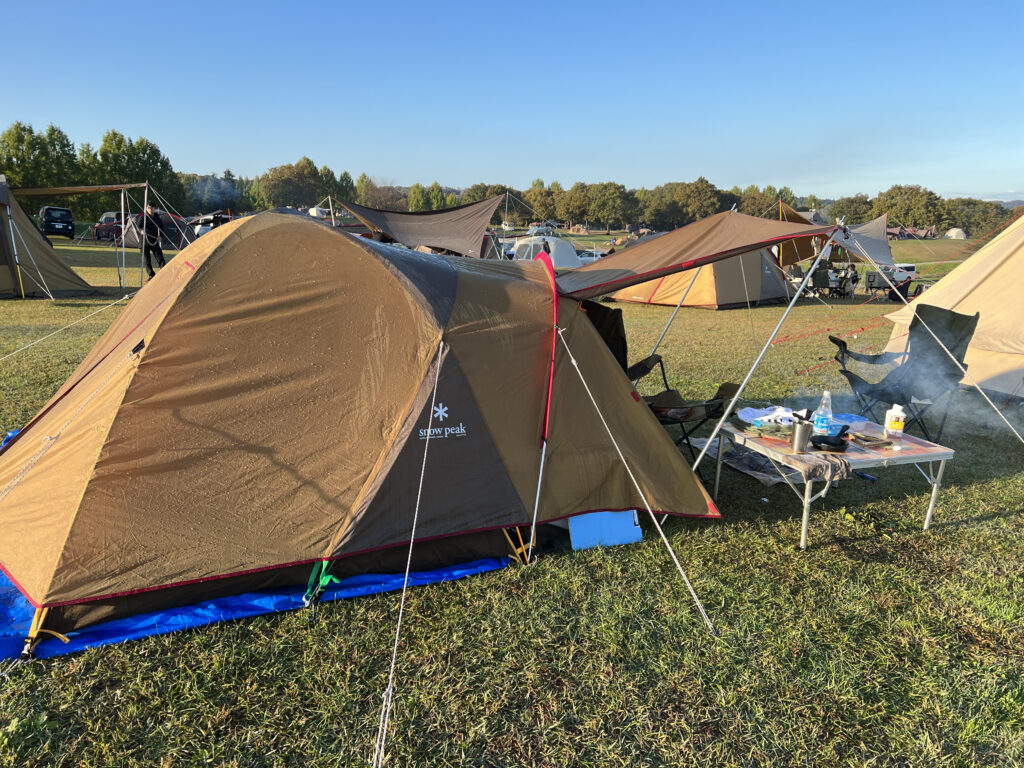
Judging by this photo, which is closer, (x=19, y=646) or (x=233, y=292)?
(x=19, y=646)

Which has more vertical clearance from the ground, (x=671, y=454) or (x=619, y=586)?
(x=671, y=454)

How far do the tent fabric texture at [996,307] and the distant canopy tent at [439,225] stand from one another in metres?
8.72

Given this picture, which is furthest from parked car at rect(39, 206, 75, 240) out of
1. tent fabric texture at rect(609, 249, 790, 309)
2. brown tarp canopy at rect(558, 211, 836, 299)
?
brown tarp canopy at rect(558, 211, 836, 299)

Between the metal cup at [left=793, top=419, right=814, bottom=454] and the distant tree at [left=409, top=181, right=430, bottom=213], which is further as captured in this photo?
the distant tree at [left=409, top=181, right=430, bottom=213]

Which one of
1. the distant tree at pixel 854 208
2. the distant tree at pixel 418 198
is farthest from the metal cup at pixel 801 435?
the distant tree at pixel 418 198

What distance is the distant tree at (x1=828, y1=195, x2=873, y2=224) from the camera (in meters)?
68.9

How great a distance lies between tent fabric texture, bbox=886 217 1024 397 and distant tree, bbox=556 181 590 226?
2947 inches

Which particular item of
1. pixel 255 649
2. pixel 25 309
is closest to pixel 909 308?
pixel 255 649

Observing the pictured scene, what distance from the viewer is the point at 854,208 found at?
238ft

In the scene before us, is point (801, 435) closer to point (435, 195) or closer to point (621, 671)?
point (621, 671)

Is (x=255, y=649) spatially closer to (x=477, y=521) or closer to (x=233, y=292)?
(x=477, y=521)

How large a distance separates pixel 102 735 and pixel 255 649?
0.69 m

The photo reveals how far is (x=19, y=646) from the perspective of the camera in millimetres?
3055

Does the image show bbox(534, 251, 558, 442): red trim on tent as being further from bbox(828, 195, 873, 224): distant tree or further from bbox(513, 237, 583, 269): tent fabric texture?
bbox(828, 195, 873, 224): distant tree
